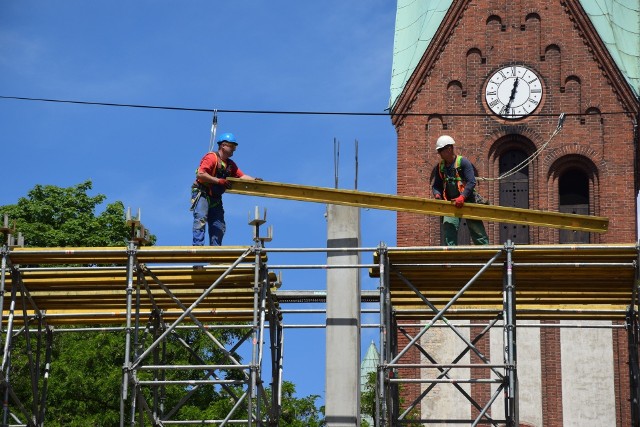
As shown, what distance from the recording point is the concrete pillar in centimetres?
2533

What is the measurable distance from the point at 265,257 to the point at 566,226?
435 cm

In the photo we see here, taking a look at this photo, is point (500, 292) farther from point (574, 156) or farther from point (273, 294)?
point (574, 156)

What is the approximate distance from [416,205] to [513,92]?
22653 millimetres

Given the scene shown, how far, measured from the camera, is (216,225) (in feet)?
83.8

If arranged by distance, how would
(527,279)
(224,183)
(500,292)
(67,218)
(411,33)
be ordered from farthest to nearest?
(411,33)
(67,218)
(500,292)
(224,183)
(527,279)

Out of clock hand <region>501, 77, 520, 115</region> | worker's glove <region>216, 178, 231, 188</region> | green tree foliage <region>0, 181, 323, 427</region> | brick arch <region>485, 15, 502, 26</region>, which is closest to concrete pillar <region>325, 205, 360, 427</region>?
A: worker's glove <region>216, 178, 231, 188</region>

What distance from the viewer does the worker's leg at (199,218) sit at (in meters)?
25.2

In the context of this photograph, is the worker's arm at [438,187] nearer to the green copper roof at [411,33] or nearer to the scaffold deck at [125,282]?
the scaffold deck at [125,282]

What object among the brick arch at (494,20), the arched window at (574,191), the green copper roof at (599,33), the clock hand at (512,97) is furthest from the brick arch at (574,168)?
the brick arch at (494,20)

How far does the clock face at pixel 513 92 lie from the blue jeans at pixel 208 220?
22.5 meters

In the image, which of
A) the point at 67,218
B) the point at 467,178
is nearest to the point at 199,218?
the point at 467,178

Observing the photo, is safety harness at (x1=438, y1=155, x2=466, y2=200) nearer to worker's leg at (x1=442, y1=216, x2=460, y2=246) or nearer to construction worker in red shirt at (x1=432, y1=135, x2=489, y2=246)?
construction worker in red shirt at (x1=432, y1=135, x2=489, y2=246)

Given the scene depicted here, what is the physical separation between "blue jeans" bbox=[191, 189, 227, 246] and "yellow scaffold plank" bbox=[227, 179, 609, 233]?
1.23ft

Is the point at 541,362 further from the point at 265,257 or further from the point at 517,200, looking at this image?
the point at 265,257
